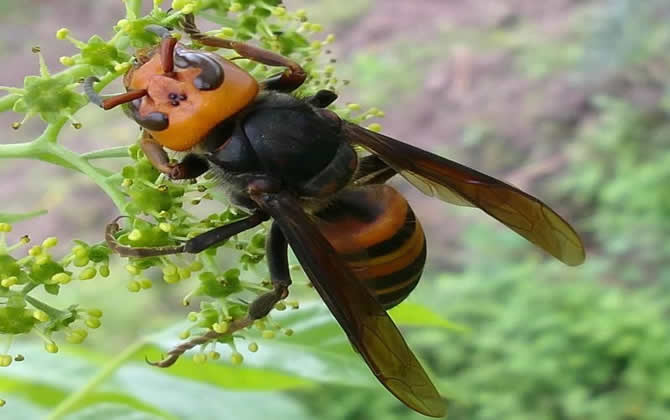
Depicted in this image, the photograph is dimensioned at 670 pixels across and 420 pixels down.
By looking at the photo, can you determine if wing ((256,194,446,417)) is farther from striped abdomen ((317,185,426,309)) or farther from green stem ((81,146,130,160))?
green stem ((81,146,130,160))

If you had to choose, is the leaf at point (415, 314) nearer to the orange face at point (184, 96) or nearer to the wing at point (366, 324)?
the wing at point (366, 324)

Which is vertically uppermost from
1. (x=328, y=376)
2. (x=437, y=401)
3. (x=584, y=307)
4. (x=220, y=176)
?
(x=220, y=176)

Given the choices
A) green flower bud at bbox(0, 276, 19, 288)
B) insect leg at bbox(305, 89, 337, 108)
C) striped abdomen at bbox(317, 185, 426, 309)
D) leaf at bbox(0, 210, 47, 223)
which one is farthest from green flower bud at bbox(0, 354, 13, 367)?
insect leg at bbox(305, 89, 337, 108)

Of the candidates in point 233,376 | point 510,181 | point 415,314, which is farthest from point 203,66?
point 510,181

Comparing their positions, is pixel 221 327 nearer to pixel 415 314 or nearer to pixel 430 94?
pixel 415 314

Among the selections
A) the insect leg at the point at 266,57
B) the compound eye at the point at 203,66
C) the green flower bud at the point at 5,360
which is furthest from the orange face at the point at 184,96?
the green flower bud at the point at 5,360

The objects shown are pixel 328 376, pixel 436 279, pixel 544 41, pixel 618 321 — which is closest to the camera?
pixel 328 376

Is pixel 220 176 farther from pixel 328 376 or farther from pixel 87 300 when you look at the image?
pixel 87 300

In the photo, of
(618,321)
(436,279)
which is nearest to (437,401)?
(618,321)
